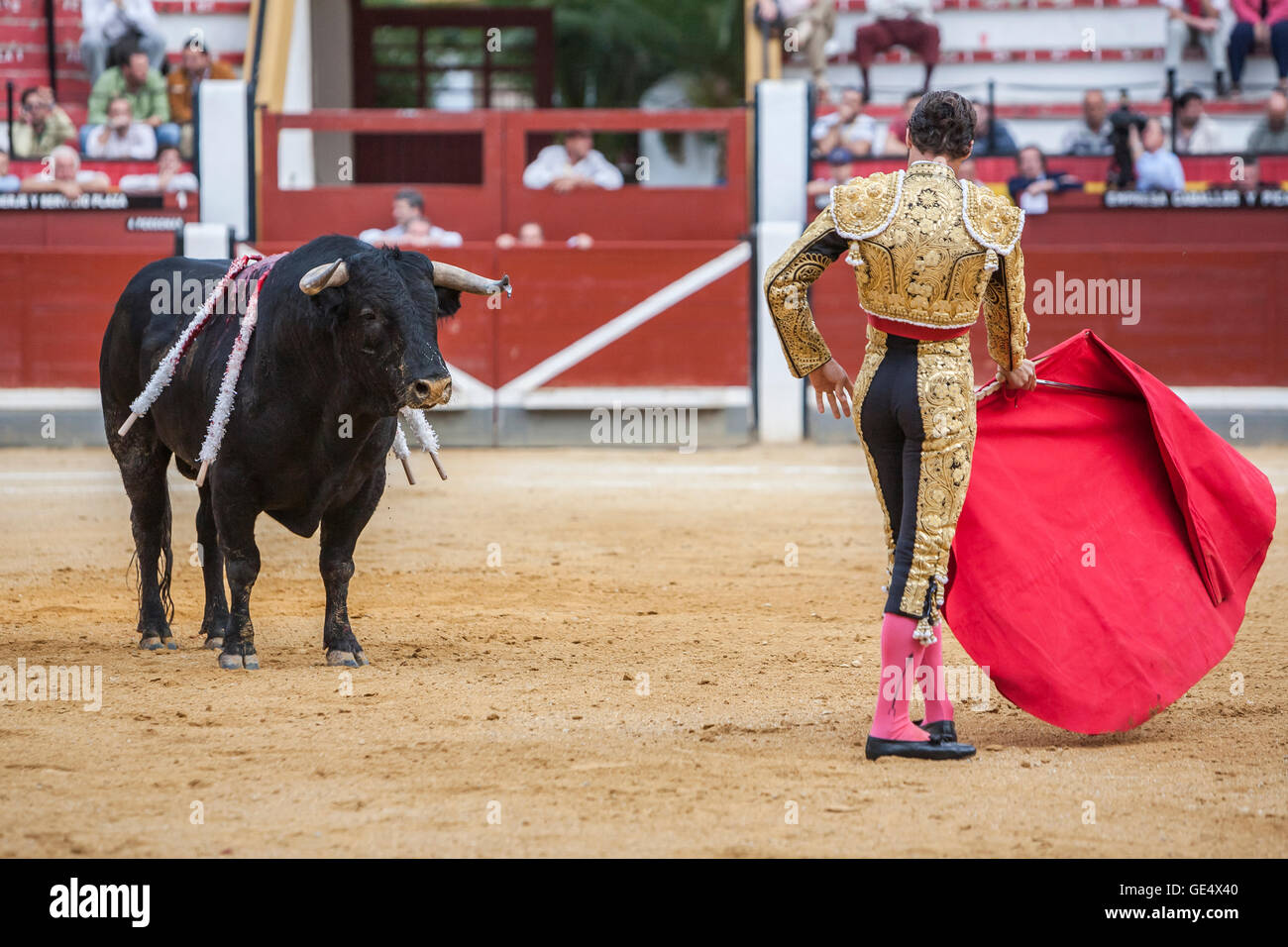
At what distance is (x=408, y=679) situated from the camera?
4.22m

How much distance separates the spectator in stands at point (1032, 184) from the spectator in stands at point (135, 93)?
20.2 ft

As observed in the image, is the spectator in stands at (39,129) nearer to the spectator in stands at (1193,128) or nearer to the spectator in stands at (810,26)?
the spectator in stands at (810,26)

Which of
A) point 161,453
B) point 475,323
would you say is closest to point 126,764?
point 161,453

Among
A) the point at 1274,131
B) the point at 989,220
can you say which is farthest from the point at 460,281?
the point at 1274,131

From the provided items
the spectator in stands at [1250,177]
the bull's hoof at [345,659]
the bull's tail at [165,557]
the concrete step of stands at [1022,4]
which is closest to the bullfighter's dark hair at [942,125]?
the bull's hoof at [345,659]

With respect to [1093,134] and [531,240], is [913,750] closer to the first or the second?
[531,240]

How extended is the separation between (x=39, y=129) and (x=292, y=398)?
8.16 m

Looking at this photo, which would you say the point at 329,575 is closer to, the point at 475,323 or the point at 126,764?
the point at 126,764

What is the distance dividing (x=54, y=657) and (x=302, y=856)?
213 cm

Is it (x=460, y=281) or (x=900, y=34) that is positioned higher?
(x=900, y=34)

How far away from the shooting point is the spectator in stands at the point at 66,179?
34.9 ft

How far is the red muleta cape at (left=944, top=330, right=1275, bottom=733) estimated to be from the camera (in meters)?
3.53

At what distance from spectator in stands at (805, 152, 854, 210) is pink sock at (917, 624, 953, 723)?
7425mm

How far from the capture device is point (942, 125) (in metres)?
3.25
